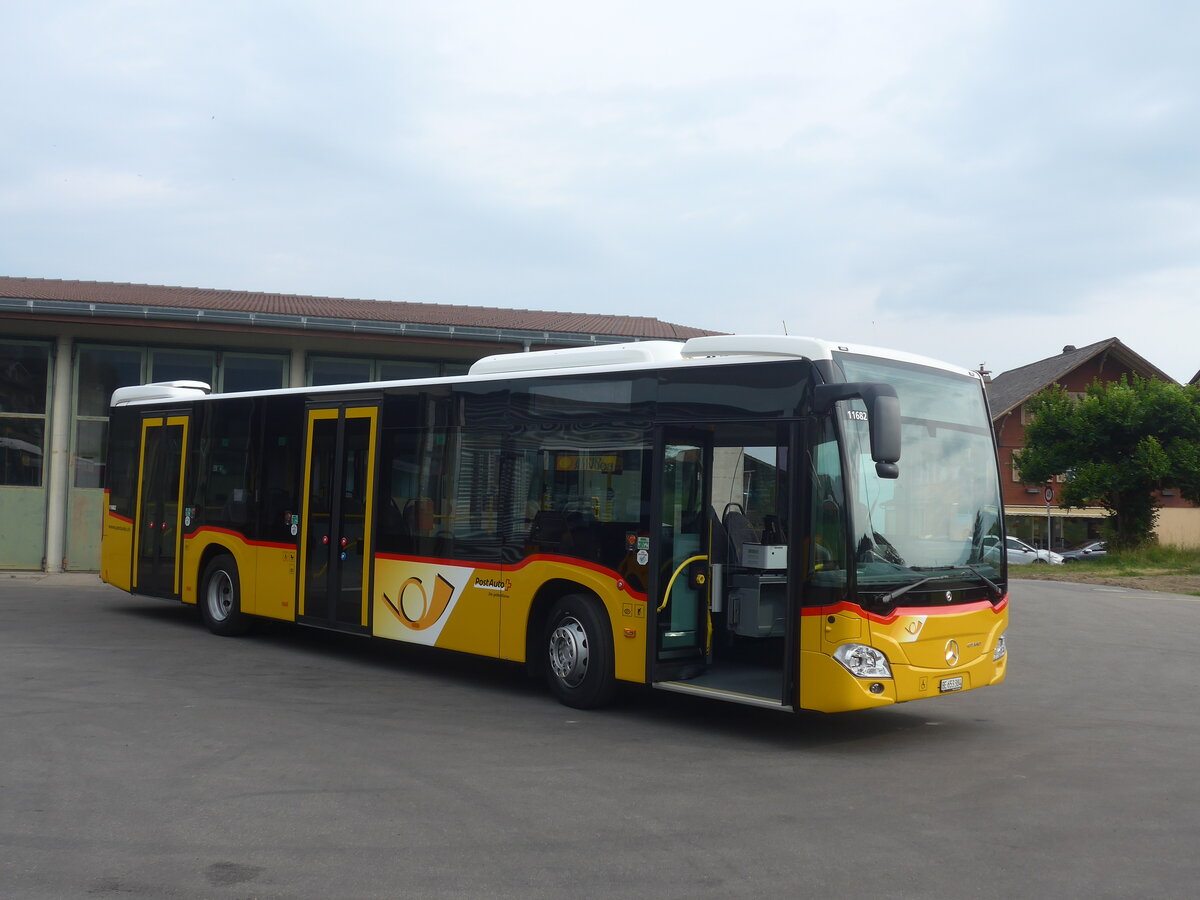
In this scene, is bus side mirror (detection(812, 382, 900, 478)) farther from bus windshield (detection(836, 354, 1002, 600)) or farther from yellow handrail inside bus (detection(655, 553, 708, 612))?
yellow handrail inside bus (detection(655, 553, 708, 612))

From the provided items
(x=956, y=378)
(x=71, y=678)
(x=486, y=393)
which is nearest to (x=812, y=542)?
(x=956, y=378)

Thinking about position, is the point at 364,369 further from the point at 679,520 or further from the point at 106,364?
the point at 679,520

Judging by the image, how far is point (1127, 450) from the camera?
→ 37.5 m

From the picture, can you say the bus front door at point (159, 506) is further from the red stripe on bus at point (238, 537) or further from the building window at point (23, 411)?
the building window at point (23, 411)

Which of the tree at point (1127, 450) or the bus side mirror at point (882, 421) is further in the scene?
the tree at point (1127, 450)

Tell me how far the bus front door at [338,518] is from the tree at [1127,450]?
30709mm

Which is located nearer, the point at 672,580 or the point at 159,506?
the point at 672,580

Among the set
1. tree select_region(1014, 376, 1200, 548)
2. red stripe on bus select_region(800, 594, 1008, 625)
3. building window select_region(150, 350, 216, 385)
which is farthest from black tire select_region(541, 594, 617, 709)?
tree select_region(1014, 376, 1200, 548)

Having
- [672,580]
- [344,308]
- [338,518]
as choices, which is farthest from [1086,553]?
[672,580]

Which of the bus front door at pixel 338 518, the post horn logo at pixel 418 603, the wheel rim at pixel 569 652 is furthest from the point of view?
the bus front door at pixel 338 518

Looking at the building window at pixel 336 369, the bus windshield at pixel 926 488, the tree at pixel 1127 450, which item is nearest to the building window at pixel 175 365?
the building window at pixel 336 369

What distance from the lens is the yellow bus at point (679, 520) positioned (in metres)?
7.99

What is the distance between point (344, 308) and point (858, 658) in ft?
69.2

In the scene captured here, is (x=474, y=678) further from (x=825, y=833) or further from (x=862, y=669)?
(x=825, y=833)
